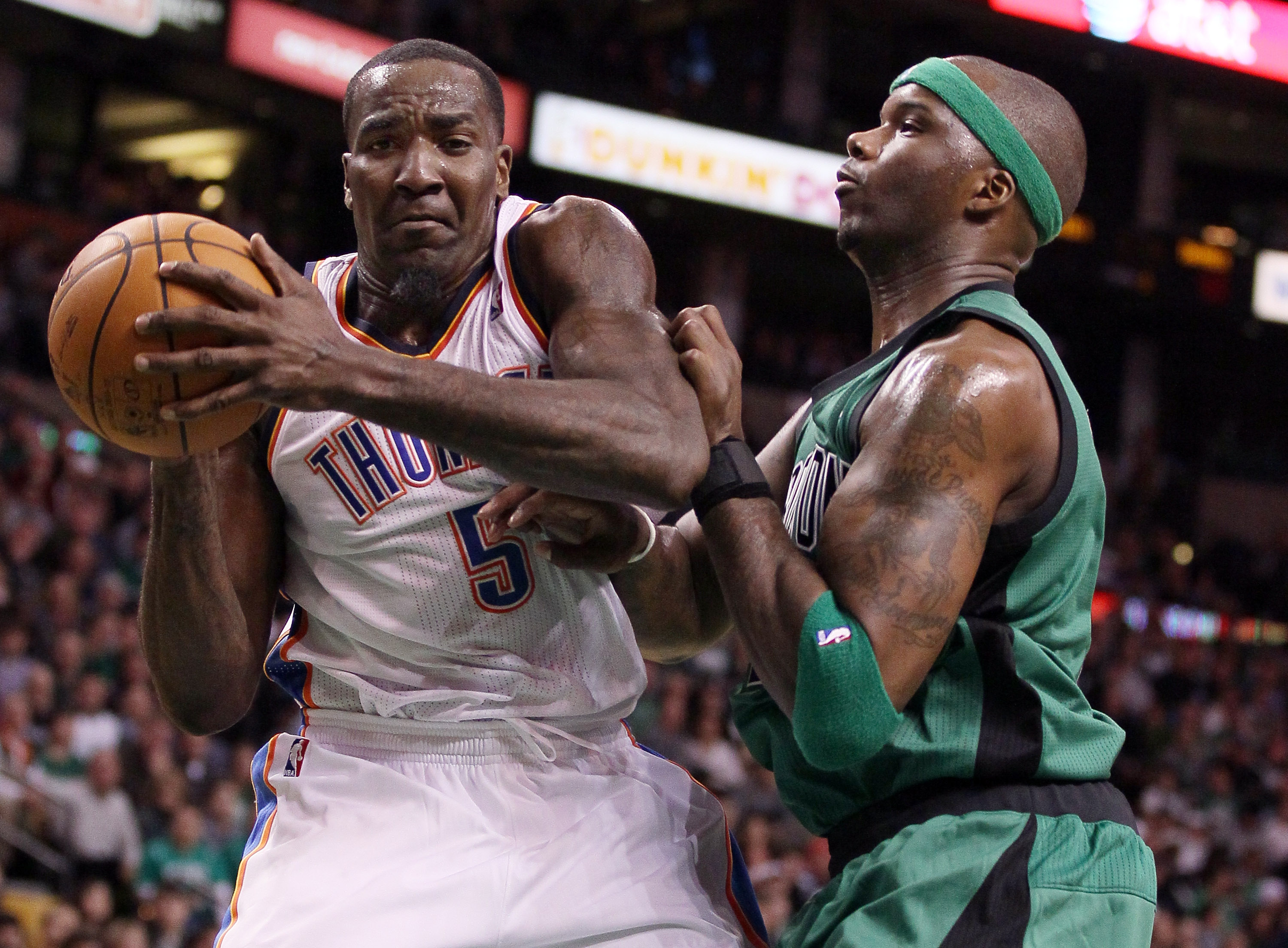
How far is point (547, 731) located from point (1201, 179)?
20.3m

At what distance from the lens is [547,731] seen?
279cm

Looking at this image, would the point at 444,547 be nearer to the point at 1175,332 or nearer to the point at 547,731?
the point at 547,731

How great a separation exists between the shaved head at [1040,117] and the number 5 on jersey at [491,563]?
1262mm

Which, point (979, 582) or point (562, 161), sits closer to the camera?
point (979, 582)

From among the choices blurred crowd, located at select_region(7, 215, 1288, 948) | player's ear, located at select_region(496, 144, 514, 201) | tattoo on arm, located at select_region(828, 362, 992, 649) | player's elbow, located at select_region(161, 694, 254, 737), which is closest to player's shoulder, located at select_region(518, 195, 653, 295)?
player's ear, located at select_region(496, 144, 514, 201)

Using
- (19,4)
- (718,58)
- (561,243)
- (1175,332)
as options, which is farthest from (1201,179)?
(561,243)

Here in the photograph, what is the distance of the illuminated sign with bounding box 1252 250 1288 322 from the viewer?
17188 millimetres

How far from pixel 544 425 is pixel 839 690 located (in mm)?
626

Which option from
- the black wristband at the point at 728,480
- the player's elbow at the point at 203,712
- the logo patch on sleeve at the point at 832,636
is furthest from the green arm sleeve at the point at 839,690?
the player's elbow at the point at 203,712

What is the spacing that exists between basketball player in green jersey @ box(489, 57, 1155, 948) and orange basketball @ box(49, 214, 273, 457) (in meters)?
0.58

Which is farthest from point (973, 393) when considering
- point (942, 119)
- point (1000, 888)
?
point (1000, 888)

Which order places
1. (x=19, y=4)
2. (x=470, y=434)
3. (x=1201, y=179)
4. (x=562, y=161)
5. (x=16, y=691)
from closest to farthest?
(x=470, y=434) → (x=16, y=691) → (x=19, y=4) → (x=562, y=161) → (x=1201, y=179)

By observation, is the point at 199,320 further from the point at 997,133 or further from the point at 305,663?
the point at 997,133

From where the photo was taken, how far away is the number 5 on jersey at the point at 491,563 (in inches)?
107
